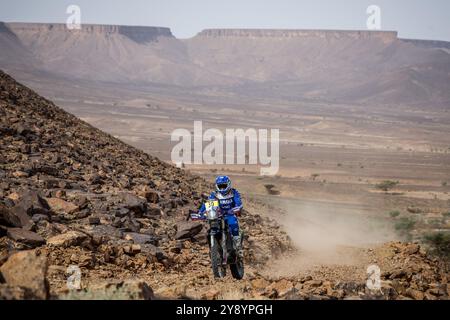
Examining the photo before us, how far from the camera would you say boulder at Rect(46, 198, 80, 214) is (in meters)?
13.9

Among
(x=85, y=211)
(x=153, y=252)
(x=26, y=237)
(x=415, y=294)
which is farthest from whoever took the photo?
(x=85, y=211)

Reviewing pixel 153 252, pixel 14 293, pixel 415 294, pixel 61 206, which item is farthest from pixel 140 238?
pixel 14 293

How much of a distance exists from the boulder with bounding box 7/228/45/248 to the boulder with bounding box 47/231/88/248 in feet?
0.64

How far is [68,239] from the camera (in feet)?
37.5

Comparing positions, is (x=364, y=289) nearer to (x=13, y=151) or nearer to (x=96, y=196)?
(x=96, y=196)

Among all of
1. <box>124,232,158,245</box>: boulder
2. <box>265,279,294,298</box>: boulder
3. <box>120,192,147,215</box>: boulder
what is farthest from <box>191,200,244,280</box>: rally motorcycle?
<box>120,192,147,215</box>: boulder

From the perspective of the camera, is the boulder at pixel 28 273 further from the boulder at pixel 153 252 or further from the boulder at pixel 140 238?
the boulder at pixel 140 238

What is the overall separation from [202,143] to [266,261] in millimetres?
76283

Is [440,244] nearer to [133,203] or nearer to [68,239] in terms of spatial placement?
[133,203]

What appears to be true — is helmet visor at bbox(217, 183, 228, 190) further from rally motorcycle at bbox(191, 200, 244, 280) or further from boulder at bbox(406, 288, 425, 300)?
boulder at bbox(406, 288, 425, 300)

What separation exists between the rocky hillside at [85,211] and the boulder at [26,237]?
16 mm

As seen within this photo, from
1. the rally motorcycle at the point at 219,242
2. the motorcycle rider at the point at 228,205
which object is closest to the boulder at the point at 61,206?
the motorcycle rider at the point at 228,205

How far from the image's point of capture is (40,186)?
15.2m

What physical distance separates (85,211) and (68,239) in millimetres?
2508
